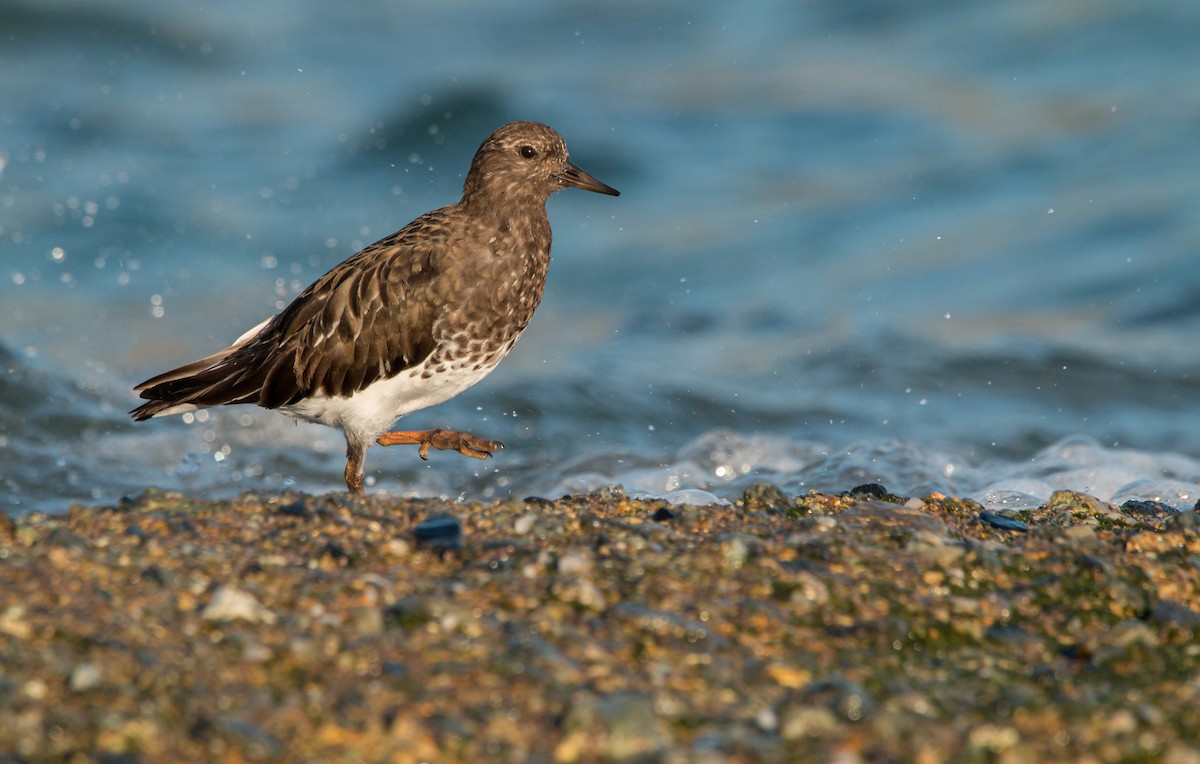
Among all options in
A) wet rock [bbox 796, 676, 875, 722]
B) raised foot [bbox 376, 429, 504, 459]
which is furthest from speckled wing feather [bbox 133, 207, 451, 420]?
wet rock [bbox 796, 676, 875, 722]

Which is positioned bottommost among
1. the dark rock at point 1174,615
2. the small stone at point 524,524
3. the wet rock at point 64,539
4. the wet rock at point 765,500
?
the dark rock at point 1174,615

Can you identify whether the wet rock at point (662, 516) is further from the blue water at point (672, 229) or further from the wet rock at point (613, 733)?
the blue water at point (672, 229)

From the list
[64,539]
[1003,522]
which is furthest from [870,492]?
[64,539]

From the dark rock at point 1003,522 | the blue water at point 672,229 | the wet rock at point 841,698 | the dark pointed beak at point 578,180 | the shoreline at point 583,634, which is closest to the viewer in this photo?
the shoreline at point 583,634

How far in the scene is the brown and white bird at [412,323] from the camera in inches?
220

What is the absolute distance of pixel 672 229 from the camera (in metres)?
13.6

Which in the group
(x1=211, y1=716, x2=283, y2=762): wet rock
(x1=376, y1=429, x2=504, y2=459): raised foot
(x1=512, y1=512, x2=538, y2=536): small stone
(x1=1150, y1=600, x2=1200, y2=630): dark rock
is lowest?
(x1=1150, y1=600, x2=1200, y2=630): dark rock

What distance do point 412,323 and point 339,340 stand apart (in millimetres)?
380

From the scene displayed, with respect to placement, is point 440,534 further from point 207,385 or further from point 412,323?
point 207,385

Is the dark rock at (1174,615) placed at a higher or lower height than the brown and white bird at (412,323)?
lower

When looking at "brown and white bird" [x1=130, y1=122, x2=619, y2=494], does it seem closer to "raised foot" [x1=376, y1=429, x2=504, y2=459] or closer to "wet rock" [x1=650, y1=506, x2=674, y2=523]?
"raised foot" [x1=376, y1=429, x2=504, y2=459]

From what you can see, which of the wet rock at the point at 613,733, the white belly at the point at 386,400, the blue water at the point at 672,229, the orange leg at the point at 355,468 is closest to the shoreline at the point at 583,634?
the wet rock at the point at 613,733

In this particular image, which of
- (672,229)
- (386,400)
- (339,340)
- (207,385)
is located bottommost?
(386,400)

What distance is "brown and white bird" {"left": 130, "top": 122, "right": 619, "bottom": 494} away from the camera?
5582 millimetres
